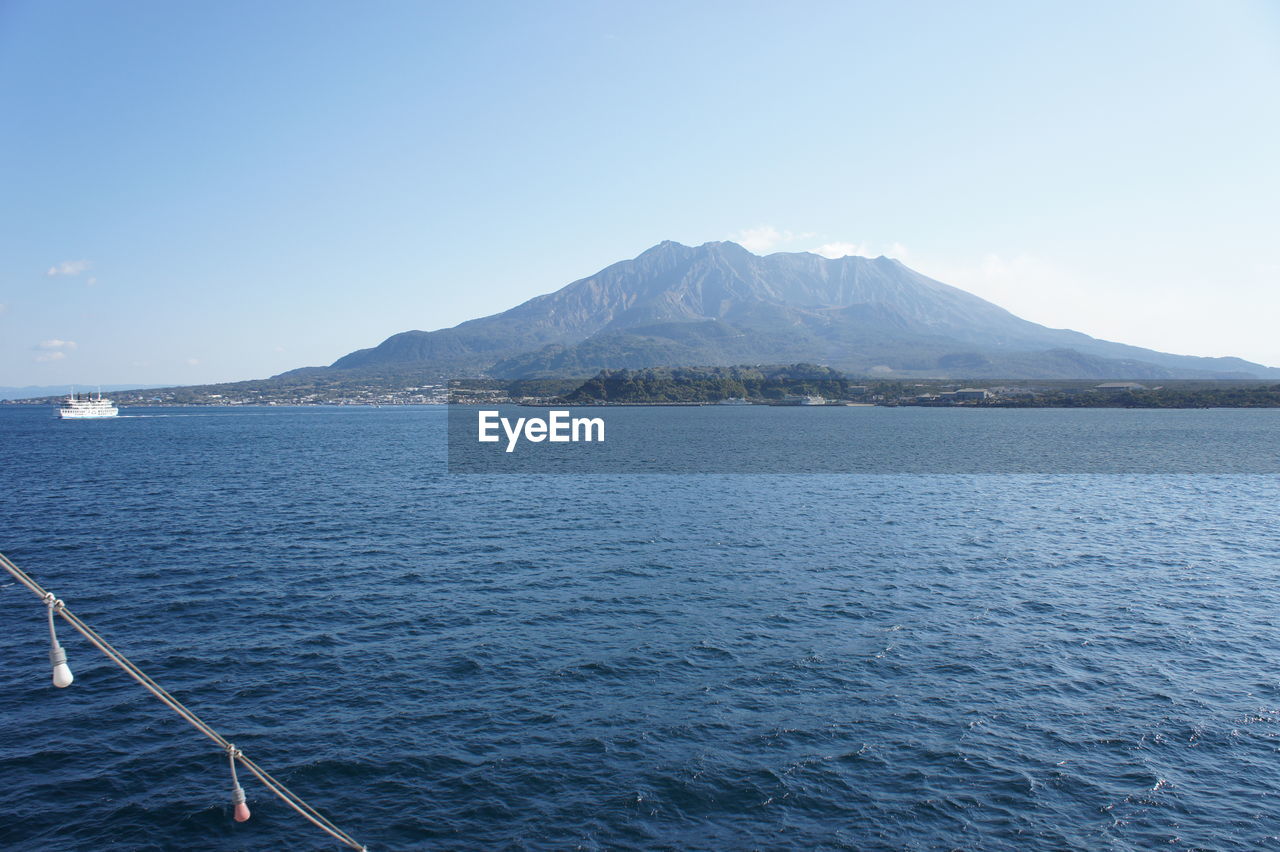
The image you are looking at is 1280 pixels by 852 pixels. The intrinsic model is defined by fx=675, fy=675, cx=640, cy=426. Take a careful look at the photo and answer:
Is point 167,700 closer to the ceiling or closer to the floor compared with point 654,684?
closer to the ceiling

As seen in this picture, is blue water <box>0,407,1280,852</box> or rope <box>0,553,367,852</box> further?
blue water <box>0,407,1280,852</box>

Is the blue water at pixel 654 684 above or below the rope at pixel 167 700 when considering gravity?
below

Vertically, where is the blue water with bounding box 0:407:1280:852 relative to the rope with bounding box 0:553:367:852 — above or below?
below

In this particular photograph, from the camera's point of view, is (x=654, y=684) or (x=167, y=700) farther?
(x=654, y=684)

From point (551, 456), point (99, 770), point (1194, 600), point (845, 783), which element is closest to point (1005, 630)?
point (1194, 600)

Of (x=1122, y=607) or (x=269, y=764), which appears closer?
(x=269, y=764)

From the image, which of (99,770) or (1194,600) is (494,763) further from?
(1194,600)

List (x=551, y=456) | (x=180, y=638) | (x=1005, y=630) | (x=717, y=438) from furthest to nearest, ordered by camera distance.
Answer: (x=717, y=438), (x=551, y=456), (x=1005, y=630), (x=180, y=638)

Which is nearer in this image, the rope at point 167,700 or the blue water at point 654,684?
the rope at point 167,700
